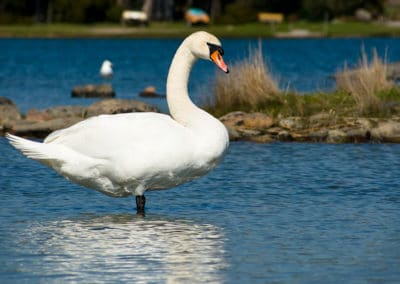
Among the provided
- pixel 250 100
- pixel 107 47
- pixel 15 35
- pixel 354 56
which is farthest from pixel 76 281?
pixel 15 35

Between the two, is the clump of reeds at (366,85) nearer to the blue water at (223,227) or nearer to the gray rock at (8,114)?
the blue water at (223,227)

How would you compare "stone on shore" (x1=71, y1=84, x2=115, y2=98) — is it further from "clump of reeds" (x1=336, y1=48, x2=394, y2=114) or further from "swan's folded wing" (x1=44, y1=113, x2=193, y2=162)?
"swan's folded wing" (x1=44, y1=113, x2=193, y2=162)

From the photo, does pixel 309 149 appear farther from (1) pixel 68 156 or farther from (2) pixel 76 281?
(2) pixel 76 281

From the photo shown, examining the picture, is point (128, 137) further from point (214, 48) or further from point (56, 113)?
point (56, 113)

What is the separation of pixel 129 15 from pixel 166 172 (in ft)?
271

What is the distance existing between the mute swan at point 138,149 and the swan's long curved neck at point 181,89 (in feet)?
0.04

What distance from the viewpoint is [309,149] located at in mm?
18828

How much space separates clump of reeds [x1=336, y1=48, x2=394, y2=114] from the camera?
20.5 metres

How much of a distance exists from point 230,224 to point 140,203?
99 centimetres

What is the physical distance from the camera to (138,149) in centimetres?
1230

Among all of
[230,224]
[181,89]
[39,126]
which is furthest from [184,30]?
[230,224]

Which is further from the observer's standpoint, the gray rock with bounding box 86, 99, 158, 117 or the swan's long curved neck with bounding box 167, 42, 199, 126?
the gray rock with bounding box 86, 99, 158, 117

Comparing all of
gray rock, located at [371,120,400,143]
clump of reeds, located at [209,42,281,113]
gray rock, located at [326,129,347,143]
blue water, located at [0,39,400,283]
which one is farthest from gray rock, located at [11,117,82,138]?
gray rock, located at [371,120,400,143]

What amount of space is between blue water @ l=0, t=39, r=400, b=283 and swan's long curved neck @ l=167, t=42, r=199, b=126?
104 cm
